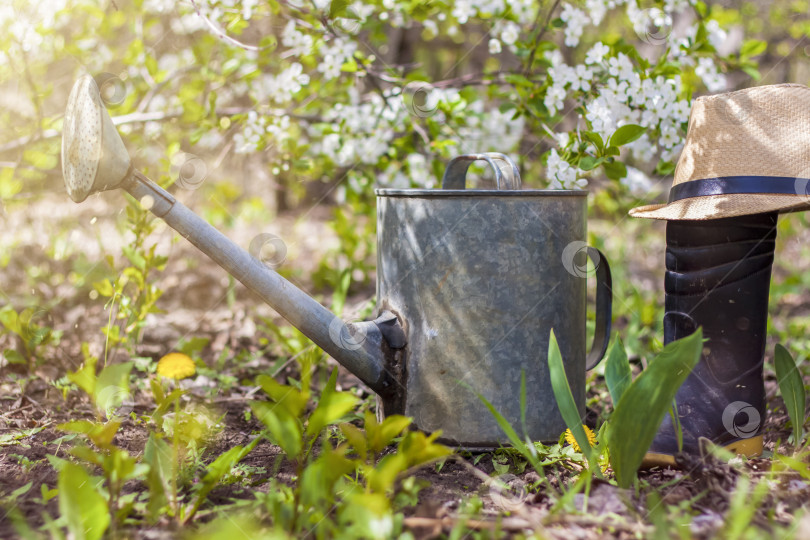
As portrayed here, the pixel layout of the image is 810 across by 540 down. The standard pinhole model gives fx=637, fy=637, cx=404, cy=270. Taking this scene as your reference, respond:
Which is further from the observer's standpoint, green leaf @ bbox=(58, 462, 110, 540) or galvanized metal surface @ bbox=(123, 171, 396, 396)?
galvanized metal surface @ bbox=(123, 171, 396, 396)

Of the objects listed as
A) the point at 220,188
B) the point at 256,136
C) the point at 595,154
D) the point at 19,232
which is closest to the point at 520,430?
the point at 595,154

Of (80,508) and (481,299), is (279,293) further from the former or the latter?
(80,508)

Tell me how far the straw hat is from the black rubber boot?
0.21 feet

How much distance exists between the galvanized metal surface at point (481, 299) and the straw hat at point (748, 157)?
282 mm

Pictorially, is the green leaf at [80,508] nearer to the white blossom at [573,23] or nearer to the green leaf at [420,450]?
the green leaf at [420,450]

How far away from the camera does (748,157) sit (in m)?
1.40

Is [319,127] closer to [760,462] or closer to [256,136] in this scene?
[256,136]

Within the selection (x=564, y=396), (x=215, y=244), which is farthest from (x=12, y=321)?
(x=564, y=396)

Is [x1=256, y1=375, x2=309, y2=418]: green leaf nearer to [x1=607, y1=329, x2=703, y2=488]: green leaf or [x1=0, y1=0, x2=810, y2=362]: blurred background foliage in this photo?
[x1=607, y1=329, x2=703, y2=488]: green leaf

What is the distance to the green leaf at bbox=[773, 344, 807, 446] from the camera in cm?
150

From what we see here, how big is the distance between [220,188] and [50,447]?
3800mm

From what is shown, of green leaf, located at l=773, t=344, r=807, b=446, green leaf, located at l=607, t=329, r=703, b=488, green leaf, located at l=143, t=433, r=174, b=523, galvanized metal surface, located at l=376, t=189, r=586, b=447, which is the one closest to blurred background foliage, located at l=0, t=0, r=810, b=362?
galvanized metal surface, located at l=376, t=189, r=586, b=447

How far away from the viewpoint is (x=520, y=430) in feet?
5.17

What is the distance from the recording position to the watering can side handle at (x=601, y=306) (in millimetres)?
1671
